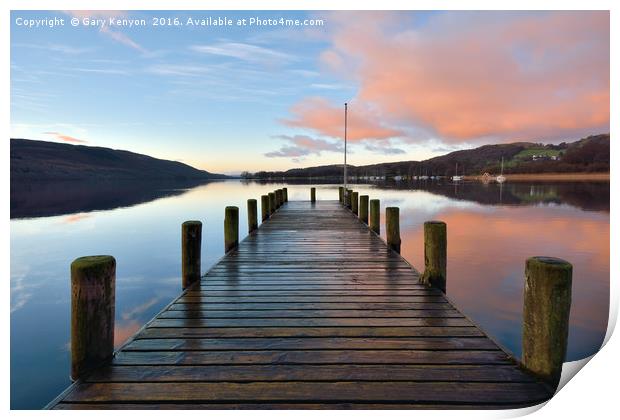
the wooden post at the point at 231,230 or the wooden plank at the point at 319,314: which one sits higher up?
the wooden post at the point at 231,230

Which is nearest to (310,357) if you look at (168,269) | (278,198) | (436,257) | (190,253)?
(436,257)

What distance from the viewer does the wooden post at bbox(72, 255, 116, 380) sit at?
3.04 m

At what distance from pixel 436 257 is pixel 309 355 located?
293 cm

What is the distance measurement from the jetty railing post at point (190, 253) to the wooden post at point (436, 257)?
3.50 m

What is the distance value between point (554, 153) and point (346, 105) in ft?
447

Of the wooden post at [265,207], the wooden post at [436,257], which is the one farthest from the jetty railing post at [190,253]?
the wooden post at [265,207]

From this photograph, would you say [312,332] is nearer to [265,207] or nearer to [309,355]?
[309,355]

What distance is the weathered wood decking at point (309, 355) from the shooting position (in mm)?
2713

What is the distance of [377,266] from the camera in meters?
6.78

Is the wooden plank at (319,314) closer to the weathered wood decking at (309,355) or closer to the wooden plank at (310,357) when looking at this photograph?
the weathered wood decking at (309,355)

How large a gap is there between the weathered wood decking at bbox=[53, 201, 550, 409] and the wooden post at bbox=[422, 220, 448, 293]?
0.78ft

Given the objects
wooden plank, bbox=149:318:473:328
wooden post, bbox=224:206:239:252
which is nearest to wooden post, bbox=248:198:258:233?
wooden post, bbox=224:206:239:252

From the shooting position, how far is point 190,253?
5.79 metres

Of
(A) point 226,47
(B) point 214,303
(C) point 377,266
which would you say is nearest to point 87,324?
(B) point 214,303
